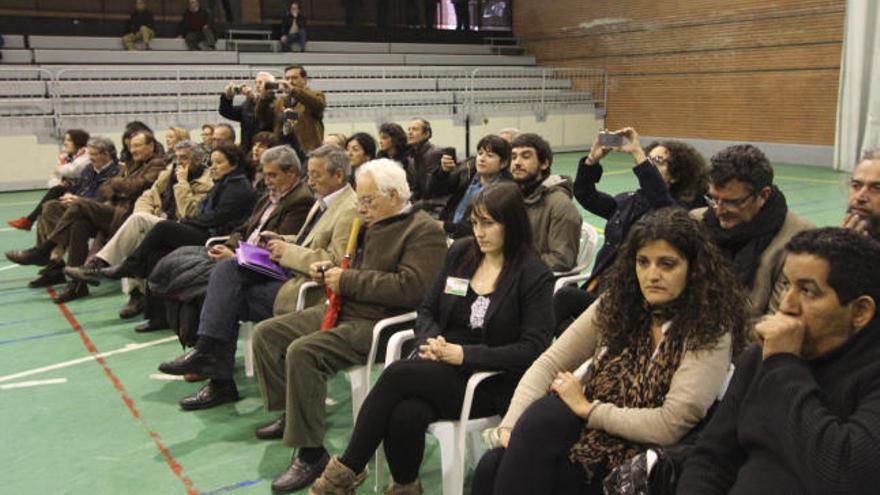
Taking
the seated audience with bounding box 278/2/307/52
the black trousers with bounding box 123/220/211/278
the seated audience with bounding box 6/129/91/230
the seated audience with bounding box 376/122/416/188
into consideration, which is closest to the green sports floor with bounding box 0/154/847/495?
the black trousers with bounding box 123/220/211/278

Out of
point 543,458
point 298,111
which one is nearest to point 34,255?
point 298,111

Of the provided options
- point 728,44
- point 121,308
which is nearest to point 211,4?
point 728,44

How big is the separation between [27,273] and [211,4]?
34.6 ft

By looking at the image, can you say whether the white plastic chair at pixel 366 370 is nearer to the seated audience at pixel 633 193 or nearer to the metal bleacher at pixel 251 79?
the seated audience at pixel 633 193

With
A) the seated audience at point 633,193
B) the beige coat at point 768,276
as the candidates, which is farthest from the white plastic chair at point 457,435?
the beige coat at point 768,276

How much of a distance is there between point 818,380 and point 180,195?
14.0ft

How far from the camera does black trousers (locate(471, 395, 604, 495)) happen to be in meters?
1.92

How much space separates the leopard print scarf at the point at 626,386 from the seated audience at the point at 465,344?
0.41 m

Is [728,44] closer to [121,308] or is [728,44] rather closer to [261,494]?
[121,308]

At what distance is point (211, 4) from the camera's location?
1520 centimetres

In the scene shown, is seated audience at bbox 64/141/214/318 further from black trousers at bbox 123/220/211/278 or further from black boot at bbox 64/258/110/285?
black trousers at bbox 123/220/211/278

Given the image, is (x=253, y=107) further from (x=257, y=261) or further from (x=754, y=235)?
(x=754, y=235)

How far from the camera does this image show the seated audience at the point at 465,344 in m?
2.38

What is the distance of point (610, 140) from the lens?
10.6 feet
